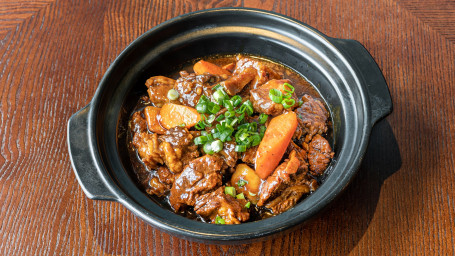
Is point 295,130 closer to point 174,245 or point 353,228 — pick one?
point 353,228

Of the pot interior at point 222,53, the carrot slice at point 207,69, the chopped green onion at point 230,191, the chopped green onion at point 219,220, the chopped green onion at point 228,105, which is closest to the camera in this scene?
the pot interior at point 222,53

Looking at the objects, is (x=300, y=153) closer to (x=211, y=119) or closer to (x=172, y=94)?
(x=211, y=119)

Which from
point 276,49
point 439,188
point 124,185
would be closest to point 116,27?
point 276,49

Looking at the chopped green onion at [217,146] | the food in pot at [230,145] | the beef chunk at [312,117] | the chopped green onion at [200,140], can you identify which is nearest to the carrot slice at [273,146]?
the food in pot at [230,145]

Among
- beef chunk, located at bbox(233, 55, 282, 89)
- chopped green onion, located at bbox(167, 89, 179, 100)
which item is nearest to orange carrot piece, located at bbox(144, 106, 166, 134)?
chopped green onion, located at bbox(167, 89, 179, 100)

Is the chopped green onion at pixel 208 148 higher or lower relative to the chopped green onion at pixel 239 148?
lower

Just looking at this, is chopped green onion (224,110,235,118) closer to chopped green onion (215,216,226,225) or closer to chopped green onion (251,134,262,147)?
chopped green onion (251,134,262,147)

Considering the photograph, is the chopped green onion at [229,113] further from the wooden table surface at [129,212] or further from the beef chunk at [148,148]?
the wooden table surface at [129,212]
